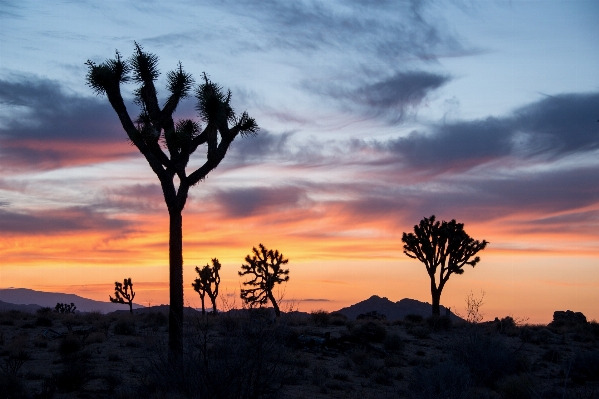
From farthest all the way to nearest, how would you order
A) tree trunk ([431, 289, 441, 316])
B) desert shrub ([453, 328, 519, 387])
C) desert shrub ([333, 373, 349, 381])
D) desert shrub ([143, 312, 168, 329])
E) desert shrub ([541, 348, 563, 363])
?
tree trunk ([431, 289, 441, 316]) < desert shrub ([143, 312, 168, 329]) < desert shrub ([541, 348, 563, 363]) < desert shrub ([453, 328, 519, 387]) < desert shrub ([333, 373, 349, 381])

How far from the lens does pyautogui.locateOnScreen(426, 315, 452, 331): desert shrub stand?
2872 centimetres

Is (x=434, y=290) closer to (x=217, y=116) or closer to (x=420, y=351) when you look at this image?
(x=420, y=351)

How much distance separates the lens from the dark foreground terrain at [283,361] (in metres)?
9.83

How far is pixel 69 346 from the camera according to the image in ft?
58.3

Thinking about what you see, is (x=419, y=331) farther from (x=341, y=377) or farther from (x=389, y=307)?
(x=389, y=307)

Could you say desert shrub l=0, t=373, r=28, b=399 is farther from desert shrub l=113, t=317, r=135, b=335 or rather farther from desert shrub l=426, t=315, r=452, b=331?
desert shrub l=426, t=315, r=452, b=331

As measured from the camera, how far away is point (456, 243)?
34.6 metres

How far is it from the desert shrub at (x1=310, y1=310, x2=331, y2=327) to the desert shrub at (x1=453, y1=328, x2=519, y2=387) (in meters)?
11.5

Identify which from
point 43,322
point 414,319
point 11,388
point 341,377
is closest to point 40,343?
point 43,322

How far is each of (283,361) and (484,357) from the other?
840cm

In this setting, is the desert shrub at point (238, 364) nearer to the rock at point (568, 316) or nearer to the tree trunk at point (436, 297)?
the tree trunk at point (436, 297)

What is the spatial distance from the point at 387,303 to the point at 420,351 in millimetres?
69512

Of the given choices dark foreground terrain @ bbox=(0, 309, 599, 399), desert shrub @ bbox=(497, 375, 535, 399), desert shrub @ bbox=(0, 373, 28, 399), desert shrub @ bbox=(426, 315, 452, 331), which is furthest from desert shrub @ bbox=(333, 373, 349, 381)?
desert shrub @ bbox=(426, 315, 452, 331)

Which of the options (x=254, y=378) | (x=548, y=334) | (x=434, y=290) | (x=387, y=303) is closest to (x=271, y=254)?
(x=434, y=290)
